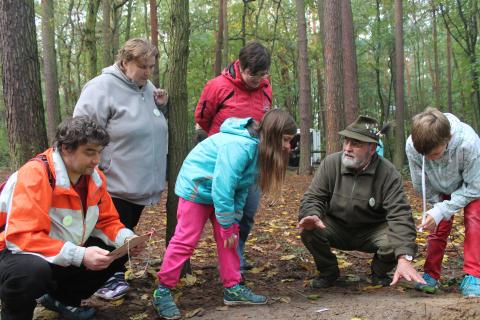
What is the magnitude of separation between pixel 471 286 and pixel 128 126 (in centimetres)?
284

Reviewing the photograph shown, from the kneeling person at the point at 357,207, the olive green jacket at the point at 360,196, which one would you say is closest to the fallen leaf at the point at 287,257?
the kneeling person at the point at 357,207

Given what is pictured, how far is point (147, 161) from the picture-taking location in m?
3.50

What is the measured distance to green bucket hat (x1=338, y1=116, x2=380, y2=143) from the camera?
3.62 m

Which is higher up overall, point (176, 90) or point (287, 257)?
point (176, 90)

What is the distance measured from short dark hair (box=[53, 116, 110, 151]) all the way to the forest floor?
1330 mm

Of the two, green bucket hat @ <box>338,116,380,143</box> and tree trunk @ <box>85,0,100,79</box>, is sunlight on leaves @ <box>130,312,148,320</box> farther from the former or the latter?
tree trunk @ <box>85,0,100,79</box>

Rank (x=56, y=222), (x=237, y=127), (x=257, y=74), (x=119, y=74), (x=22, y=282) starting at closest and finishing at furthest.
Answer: (x=22, y=282) → (x=56, y=222) → (x=237, y=127) → (x=119, y=74) → (x=257, y=74)

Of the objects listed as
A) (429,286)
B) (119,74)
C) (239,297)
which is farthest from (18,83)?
(429,286)

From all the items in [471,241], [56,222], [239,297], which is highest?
[56,222]

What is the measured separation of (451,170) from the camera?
3615 millimetres

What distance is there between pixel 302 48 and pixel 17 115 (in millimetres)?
10906

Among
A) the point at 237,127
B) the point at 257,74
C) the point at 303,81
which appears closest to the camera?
the point at 237,127

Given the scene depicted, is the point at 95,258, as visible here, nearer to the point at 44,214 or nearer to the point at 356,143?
the point at 44,214

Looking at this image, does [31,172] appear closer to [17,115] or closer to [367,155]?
[17,115]
